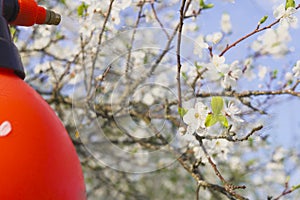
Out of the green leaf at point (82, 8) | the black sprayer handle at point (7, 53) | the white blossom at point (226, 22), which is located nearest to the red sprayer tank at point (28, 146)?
the black sprayer handle at point (7, 53)

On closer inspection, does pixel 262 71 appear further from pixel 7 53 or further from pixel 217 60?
pixel 7 53

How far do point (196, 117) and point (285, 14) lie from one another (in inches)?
9.0

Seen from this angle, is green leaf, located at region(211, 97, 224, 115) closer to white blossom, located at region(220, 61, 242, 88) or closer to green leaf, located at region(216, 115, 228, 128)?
green leaf, located at region(216, 115, 228, 128)

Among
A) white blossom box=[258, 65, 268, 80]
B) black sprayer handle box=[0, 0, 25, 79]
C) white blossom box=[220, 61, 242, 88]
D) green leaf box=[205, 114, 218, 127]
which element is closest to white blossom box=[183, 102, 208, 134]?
green leaf box=[205, 114, 218, 127]

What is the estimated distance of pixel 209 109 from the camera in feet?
2.78

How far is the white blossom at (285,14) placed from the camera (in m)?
0.91

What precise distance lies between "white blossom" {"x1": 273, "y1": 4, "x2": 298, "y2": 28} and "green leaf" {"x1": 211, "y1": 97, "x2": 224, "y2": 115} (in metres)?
0.19

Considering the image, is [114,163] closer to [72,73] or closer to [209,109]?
[209,109]

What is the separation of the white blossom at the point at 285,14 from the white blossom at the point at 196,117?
0.65 feet

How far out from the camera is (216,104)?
828 mm

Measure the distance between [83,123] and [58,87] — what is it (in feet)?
2.17

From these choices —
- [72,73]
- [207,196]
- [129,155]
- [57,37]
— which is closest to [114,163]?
[129,155]

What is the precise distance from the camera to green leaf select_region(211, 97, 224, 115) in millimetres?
825

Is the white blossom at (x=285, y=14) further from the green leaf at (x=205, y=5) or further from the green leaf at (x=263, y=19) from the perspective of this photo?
the green leaf at (x=205, y=5)
